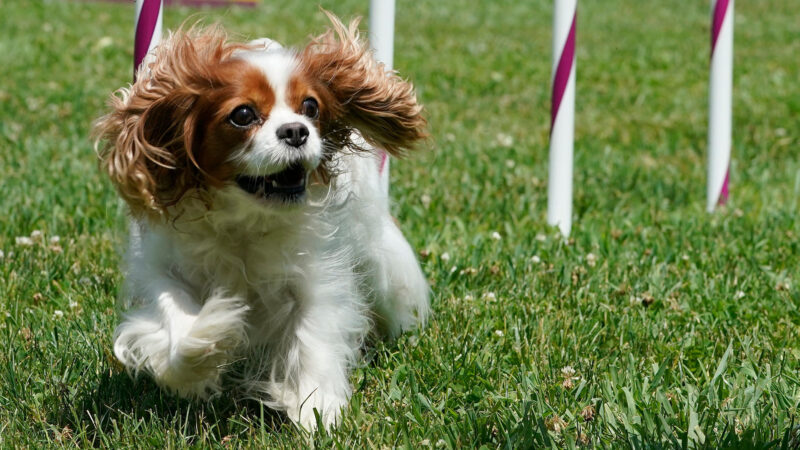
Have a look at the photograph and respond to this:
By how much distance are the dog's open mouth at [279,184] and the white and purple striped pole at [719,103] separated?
345 centimetres

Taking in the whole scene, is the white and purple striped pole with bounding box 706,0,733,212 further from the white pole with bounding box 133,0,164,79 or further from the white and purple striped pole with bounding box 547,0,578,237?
the white pole with bounding box 133,0,164,79

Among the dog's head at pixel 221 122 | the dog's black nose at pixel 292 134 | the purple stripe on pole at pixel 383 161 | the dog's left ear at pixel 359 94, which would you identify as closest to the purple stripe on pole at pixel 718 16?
the purple stripe on pole at pixel 383 161

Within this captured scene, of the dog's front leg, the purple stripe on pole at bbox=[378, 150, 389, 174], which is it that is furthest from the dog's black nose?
the purple stripe on pole at bbox=[378, 150, 389, 174]

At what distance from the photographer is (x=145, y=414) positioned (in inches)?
128

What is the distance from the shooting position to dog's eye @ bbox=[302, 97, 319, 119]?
10.4ft

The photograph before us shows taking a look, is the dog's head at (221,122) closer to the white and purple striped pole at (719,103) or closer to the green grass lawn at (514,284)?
the green grass lawn at (514,284)

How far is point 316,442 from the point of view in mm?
2947

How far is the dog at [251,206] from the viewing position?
306 centimetres

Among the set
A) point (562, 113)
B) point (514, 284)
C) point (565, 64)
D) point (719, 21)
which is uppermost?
point (719, 21)

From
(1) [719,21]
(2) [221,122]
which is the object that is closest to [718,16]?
(1) [719,21]

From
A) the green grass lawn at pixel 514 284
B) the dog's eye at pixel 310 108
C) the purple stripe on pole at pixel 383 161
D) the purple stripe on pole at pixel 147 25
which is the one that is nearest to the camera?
the green grass lawn at pixel 514 284

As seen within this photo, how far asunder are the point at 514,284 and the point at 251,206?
1611 millimetres

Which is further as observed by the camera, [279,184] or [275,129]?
[279,184]

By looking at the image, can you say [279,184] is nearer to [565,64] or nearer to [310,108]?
[310,108]
